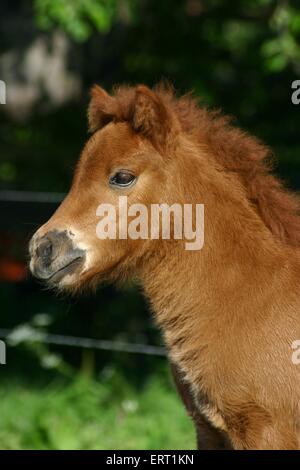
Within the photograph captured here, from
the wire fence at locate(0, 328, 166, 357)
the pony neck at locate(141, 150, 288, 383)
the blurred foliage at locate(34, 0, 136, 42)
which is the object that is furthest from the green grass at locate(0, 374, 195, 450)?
the blurred foliage at locate(34, 0, 136, 42)

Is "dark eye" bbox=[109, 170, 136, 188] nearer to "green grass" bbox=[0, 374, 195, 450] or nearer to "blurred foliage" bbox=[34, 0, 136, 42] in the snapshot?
"green grass" bbox=[0, 374, 195, 450]

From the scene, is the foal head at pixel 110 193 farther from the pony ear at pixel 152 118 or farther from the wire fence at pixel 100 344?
the wire fence at pixel 100 344

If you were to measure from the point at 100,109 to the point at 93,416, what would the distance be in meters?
3.10

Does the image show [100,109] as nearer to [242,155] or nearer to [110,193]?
[110,193]

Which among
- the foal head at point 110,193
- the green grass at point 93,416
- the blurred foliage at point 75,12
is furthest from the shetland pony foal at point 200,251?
the blurred foliage at point 75,12

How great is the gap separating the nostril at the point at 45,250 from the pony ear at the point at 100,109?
2.43ft

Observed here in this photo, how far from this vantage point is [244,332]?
3.91m

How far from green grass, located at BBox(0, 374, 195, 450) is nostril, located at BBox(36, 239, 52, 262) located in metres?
2.08

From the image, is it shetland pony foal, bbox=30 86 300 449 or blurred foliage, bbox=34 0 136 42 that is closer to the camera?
shetland pony foal, bbox=30 86 300 449

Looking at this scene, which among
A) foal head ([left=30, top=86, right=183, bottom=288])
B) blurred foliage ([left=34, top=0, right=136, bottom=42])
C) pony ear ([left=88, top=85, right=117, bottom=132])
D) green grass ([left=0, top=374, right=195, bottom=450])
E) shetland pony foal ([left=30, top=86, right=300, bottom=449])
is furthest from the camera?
blurred foliage ([left=34, top=0, right=136, bottom=42])

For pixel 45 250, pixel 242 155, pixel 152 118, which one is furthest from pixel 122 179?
pixel 242 155

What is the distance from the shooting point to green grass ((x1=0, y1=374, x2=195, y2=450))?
19.4 ft

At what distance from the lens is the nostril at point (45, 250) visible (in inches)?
157
